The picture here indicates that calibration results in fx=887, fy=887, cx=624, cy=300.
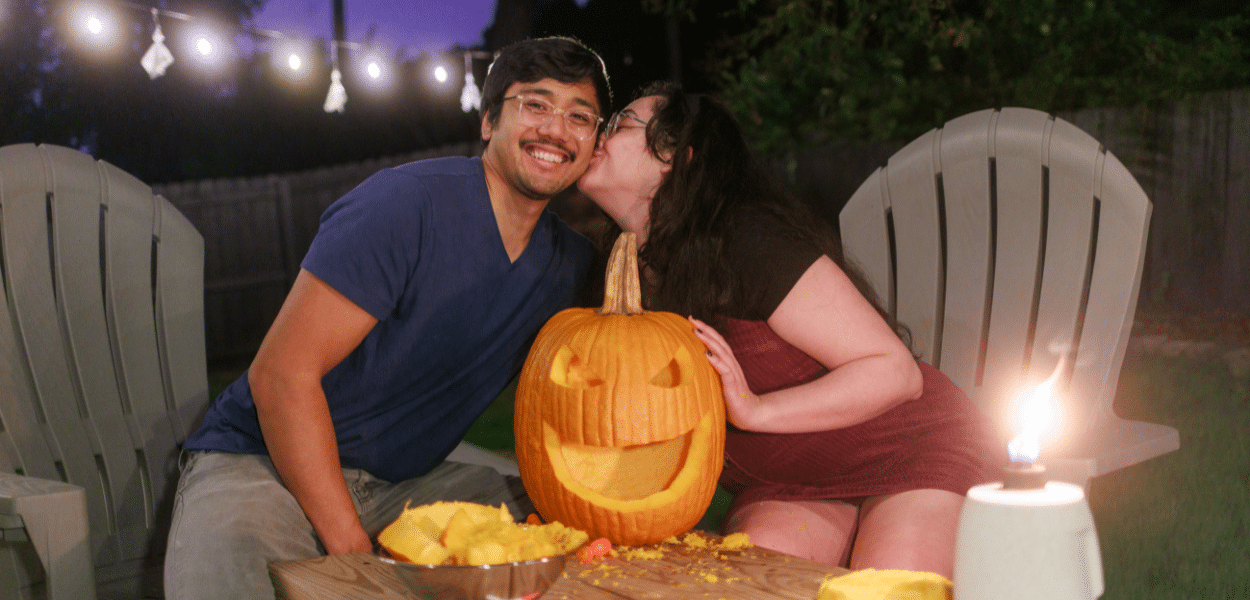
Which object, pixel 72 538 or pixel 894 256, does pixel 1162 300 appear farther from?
pixel 72 538

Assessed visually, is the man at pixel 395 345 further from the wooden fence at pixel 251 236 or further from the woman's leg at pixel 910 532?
the wooden fence at pixel 251 236

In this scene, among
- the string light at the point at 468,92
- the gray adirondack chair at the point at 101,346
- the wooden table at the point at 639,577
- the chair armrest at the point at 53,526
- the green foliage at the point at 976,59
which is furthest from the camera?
the string light at the point at 468,92

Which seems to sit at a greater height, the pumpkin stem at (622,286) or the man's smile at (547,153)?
the man's smile at (547,153)

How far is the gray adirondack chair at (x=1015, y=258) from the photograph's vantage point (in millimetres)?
2225

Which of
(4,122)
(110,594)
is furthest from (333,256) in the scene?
(4,122)

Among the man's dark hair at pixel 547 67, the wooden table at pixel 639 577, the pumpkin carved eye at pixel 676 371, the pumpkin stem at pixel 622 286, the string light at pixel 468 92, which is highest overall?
the string light at pixel 468 92

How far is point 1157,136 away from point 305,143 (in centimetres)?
1187

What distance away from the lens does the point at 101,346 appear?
2.53 meters

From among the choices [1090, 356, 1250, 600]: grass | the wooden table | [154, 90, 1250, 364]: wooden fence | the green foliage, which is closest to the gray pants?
the wooden table

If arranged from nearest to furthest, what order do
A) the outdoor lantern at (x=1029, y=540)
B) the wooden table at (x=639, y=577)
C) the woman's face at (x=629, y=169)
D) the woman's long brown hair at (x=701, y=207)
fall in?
the outdoor lantern at (x=1029, y=540) → the wooden table at (x=639, y=577) → the woman's long brown hair at (x=701, y=207) → the woman's face at (x=629, y=169)

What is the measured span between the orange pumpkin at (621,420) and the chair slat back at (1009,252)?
1.10m

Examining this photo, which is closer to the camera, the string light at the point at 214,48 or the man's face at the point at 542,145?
the man's face at the point at 542,145

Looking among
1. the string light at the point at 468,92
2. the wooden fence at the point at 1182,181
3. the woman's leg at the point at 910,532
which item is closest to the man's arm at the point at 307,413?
the woman's leg at the point at 910,532

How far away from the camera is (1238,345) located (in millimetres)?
5652
